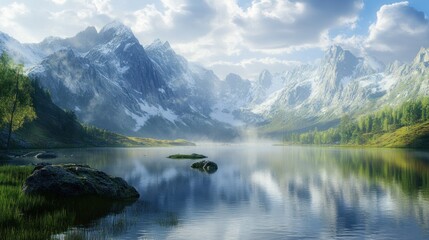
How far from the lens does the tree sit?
8969 centimetres

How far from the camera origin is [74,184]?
139ft

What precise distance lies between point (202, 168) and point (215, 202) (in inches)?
2030

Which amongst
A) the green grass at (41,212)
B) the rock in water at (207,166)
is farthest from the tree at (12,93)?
the green grass at (41,212)

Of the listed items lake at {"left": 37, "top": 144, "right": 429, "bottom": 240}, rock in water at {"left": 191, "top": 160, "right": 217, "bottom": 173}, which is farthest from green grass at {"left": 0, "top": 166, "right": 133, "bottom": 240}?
rock in water at {"left": 191, "top": 160, "right": 217, "bottom": 173}

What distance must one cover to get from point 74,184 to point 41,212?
871cm

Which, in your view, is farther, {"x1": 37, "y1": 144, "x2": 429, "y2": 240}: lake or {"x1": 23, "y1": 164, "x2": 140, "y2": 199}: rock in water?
{"x1": 23, "y1": 164, "x2": 140, "y2": 199}: rock in water

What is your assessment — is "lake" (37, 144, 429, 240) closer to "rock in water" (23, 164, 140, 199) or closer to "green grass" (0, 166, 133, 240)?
"green grass" (0, 166, 133, 240)

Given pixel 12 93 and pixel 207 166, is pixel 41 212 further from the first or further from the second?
pixel 12 93

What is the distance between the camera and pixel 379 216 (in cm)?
3941

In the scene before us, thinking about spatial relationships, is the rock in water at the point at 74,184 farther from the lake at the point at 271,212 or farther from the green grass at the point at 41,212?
the lake at the point at 271,212

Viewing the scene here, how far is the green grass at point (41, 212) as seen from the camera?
27000mm

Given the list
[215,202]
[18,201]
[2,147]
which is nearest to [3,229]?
[18,201]

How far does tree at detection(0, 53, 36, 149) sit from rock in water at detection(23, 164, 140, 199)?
51211 millimetres

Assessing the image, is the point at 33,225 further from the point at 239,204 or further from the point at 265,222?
the point at 239,204
